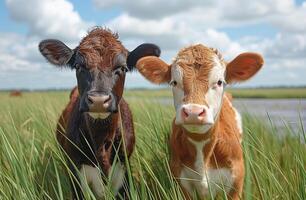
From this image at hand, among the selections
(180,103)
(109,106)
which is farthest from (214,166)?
(109,106)

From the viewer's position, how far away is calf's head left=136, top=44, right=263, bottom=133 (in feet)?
10.1

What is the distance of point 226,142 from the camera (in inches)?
147

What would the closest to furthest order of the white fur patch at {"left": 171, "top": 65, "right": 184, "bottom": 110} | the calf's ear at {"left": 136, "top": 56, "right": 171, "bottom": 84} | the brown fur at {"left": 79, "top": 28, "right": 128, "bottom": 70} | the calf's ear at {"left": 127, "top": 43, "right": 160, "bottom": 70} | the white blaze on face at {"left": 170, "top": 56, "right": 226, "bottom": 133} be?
1. the white blaze on face at {"left": 170, "top": 56, "right": 226, "bottom": 133}
2. the white fur patch at {"left": 171, "top": 65, "right": 184, "bottom": 110}
3. the calf's ear at {"left": 136, "top": 56, "right": 171, "bottom": 84}
4. the brown fur at {"left": 79, "top": 28, "right": 128, "bottom": 70}
5. the calf's ear at {"left": 127, "top": 43, "right": 160, "bottom": 70}

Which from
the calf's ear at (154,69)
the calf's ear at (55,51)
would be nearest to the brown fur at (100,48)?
the calf's ear at (55,51)

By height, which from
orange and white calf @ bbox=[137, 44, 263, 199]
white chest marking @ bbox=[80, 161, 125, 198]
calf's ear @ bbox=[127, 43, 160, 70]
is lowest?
white chest marking @ bbox=[80, 161, 125, 198]

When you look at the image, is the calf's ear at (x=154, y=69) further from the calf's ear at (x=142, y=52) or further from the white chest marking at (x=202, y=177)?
the white chest marking at (x=202, y=177)

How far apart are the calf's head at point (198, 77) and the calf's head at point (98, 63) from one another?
300mm

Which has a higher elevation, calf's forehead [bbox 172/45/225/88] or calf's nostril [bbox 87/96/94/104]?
calf's forehead [bbox 172/45/225/88]

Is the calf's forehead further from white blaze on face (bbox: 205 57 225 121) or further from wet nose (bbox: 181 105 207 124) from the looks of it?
wet nose (bbox: 181 105 207 124)

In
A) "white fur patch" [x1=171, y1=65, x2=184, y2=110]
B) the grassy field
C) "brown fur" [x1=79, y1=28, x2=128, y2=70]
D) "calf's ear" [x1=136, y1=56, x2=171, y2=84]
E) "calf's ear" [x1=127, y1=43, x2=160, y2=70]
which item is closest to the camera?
the grassy field

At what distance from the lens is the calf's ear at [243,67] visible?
3.59 metres

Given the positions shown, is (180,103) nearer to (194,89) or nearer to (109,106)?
(194,89)

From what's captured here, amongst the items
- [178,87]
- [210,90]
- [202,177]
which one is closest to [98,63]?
[178,87]

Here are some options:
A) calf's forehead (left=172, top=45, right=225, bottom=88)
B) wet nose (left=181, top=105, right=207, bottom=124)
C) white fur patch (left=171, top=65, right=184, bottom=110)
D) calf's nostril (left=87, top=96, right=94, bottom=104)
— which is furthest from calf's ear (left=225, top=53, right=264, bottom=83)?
calf's nostril (left=87, top=96, right=94, bottom=104)
